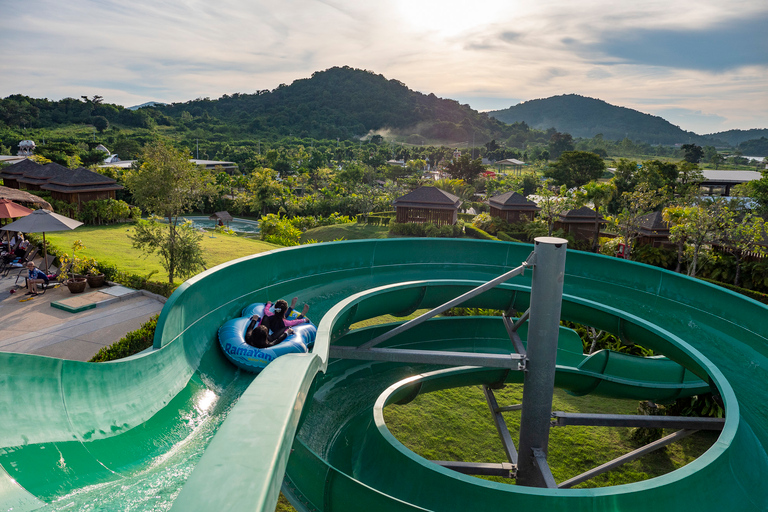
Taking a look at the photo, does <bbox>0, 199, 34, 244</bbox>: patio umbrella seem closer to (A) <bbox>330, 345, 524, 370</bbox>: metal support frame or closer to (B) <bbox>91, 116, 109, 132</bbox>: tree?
(A) <bbox>330, 345, 524, 370</bbox>: metal support frame

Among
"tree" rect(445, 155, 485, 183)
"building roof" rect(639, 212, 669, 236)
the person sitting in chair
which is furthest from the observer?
"tree" rect(445, 155, 485, 183)

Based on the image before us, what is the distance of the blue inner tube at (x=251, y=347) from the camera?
5.84 m

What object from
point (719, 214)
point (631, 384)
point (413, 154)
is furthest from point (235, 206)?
point (413, 154)

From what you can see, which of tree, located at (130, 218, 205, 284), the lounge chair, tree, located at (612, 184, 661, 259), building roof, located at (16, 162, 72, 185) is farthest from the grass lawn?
tree, located at (612, 184, 661, 259)

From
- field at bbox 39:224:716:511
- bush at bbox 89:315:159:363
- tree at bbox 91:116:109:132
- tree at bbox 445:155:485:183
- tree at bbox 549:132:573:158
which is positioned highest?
tree at bbox 549:132:573:158

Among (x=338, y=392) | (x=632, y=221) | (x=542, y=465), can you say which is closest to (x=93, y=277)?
(x=338, y=392)

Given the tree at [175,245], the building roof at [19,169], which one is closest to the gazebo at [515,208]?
the tree at [175,245]

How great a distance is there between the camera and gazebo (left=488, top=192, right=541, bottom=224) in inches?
1335

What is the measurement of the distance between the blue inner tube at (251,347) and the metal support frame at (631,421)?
3568mm

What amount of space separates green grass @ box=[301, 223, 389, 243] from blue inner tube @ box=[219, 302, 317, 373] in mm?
24164

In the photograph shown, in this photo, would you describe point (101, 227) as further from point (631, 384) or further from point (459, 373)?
point (631, 384)

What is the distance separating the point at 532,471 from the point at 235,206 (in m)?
38.9

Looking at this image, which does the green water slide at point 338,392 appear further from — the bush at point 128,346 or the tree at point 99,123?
the tree at point 99,123

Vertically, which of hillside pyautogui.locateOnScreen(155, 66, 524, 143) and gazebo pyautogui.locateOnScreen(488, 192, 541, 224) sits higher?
hillside pyautogui.locateOnScreen(155, 66, 524, 143)
